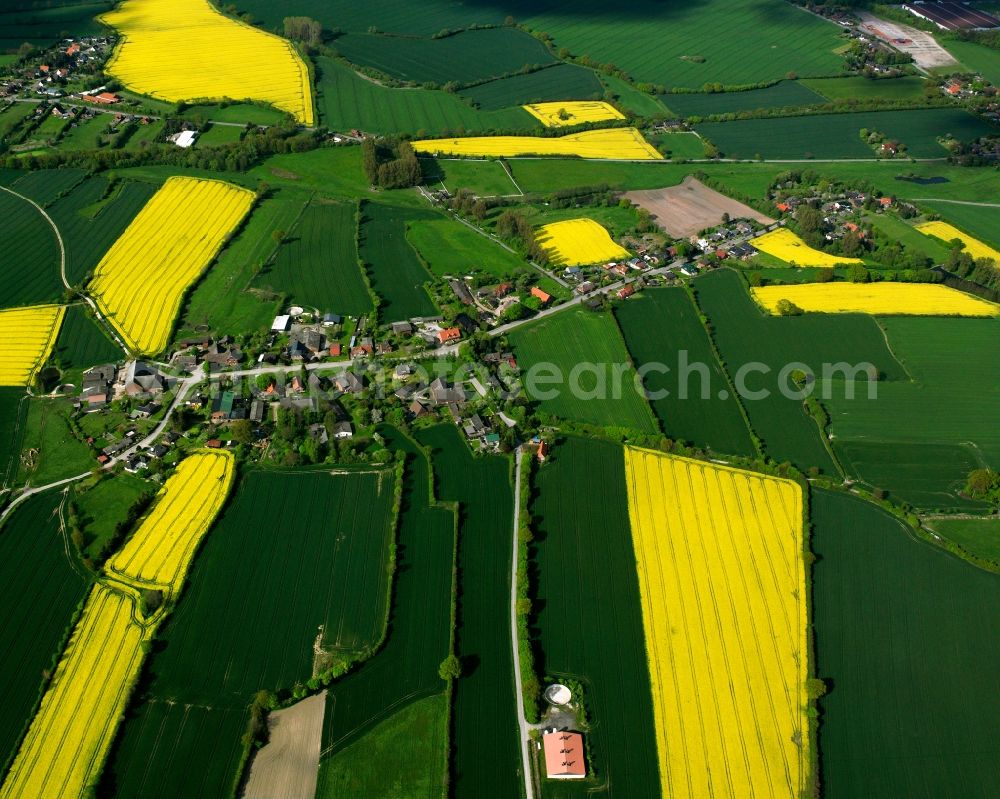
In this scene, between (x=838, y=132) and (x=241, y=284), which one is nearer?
(x=241, y=284)

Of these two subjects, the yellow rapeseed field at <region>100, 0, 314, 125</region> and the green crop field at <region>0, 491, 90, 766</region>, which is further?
the yellow rapeseed field at <region>100, 0, 314, 125</region>

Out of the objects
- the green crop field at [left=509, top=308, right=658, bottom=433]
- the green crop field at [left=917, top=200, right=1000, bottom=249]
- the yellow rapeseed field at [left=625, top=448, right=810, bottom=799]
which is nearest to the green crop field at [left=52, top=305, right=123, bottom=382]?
the green crop field at [left=509, top=308, right=658, bottom=433]

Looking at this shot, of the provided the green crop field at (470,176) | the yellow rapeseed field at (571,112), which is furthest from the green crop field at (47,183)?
the yellow rapeseed field at (571,112)

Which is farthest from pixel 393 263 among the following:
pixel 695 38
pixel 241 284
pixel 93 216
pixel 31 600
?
pixel 695 38

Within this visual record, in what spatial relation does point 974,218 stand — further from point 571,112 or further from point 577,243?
point 571,112

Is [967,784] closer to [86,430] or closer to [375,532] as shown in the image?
[375,532]

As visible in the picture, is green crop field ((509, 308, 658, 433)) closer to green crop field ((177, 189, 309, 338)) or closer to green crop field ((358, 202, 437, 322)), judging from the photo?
green crop field ((358, 202, 437, 322))

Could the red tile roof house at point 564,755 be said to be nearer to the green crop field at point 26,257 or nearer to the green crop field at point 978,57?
the green crop field at point 26,257
